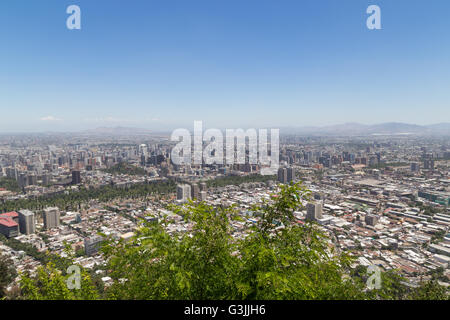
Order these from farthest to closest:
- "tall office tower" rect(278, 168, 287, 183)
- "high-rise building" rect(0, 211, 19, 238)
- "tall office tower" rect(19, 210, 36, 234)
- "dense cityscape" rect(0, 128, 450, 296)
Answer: "tall office tower" rect(278, 168, 287, 183), "tall office tower" rect(19, 210, 36, 234), "high-rise building" rect(0, 211, 19, 238), "dense cityscape" rect(0, 128, 450, 296)

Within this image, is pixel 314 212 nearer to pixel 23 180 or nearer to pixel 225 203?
pixel 225 203

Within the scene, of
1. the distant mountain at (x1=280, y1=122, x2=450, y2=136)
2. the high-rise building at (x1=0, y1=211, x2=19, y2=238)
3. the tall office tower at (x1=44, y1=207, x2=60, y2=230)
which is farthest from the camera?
the distant mountain at (x1=280, y1=122, x2=450, y2=136)

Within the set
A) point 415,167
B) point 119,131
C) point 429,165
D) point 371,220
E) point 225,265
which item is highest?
point 119,131

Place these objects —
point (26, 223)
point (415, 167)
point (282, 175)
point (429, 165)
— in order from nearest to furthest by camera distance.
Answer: point (26, 223), point (282, 175), point (415, 167), point (429, 165)

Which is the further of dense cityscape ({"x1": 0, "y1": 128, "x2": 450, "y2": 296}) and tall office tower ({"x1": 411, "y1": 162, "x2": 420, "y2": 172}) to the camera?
tall office tower ({"x1": 411, "y1": 162, "x2": 420, "y2": 172})

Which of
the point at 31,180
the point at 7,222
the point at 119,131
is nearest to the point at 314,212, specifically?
the point at 7,222

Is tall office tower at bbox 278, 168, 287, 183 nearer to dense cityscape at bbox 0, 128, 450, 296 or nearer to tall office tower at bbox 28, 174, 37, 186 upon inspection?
dense cityscape at bbox 0, 128, 450, 296

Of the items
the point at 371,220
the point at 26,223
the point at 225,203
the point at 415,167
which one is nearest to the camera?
the point at 26,223

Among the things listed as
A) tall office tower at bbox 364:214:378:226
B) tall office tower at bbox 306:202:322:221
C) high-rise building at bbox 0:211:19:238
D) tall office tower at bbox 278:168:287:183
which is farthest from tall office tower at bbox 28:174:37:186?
tall office tower at bbox 364:214:378:226

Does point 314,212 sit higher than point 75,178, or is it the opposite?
point 75,178
